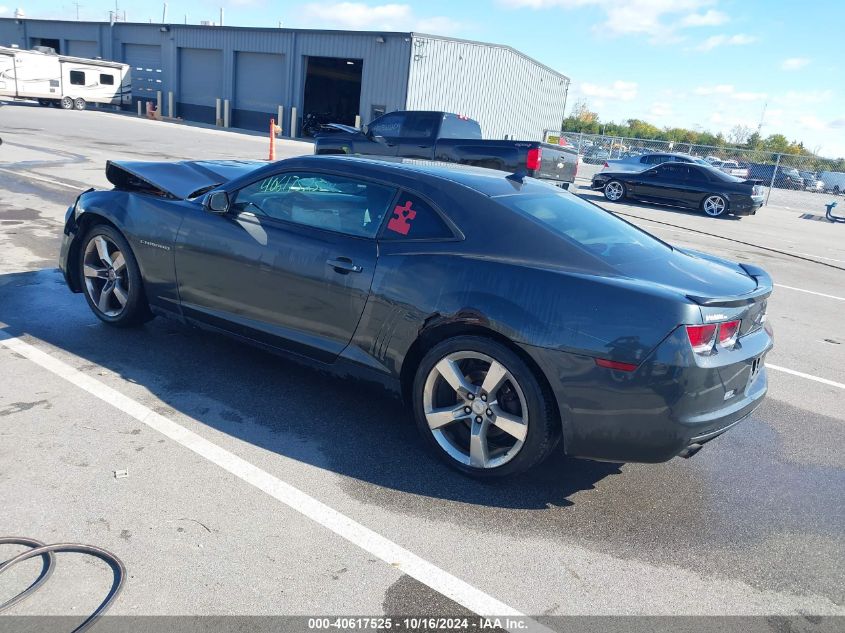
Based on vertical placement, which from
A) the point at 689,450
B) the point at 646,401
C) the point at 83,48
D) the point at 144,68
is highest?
the point at 83,48

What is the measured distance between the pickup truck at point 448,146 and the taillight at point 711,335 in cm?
1133

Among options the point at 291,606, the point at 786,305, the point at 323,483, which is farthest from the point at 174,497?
the point at 786,305

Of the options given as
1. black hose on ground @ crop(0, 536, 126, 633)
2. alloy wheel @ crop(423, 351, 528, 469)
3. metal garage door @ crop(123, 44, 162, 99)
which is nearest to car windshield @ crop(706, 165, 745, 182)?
alloy wheel @ crop(423, 351, 528, 469)

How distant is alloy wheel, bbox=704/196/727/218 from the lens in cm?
1822

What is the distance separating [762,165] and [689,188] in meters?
15.2

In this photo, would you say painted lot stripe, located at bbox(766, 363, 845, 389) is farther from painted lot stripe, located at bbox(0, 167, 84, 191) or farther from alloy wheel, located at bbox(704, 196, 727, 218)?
alloy wheel, located at bbox(704, 196, 727, 218)

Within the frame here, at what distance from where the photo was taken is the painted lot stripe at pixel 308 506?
2693mm

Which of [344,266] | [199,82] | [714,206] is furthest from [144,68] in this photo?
[344,266]

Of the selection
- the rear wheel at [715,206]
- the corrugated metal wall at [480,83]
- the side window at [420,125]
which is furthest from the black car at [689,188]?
the corrugated metal wall at [480,83]

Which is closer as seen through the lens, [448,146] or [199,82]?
[448,146]

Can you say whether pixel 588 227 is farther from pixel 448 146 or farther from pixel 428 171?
pixel 448 146

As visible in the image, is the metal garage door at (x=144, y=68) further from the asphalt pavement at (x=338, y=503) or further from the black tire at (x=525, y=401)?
the black tire at (x=525, y=401)

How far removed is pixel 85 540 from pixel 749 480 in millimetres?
3323

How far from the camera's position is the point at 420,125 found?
16.1 m
